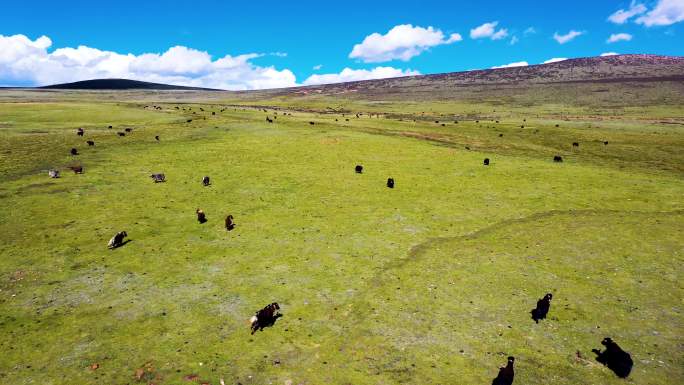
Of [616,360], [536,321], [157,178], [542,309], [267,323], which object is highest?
[157,178]

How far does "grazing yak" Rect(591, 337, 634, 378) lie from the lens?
1497cm

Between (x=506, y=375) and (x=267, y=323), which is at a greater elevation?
(x=506, y=375)

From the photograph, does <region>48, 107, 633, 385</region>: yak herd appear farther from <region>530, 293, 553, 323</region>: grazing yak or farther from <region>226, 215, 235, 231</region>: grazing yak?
<region>226, 215, 235, 231</region>: grazing yak

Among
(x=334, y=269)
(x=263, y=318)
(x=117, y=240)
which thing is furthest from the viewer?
(x=117, y=240)

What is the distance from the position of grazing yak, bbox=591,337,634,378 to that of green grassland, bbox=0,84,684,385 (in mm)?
367

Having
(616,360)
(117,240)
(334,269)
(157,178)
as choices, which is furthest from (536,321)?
(157,178)

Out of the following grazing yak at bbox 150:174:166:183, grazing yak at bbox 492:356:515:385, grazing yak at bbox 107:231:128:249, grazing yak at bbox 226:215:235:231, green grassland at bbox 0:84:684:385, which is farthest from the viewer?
grazing yak at bbox 150:174:166:183

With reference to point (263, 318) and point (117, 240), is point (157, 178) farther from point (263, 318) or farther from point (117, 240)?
point (263, 318)

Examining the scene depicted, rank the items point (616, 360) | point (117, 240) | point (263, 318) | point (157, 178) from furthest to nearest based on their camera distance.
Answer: point (157, 178)
point (117, 240)
point (263, 318)
point (616, 360)

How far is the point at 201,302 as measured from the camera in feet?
64.7

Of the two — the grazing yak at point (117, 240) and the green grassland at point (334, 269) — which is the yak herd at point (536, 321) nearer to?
the grazing yak at point (117, 240)

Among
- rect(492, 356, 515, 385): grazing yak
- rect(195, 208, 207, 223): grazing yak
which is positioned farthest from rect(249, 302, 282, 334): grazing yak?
rect(195, 208, 207, 223): grazing yak

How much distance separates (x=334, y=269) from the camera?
76.0 ft

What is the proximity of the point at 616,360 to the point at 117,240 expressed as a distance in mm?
26599
